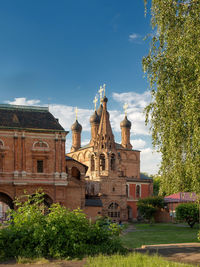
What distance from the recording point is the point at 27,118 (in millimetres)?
34281

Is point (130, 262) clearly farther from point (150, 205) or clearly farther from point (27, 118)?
point (150, 205)

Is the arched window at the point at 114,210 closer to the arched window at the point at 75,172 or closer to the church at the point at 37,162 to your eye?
the church at the point at 37,162

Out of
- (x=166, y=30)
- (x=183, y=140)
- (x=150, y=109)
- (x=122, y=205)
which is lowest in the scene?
(x=122, y=205)

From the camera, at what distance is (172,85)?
11.9 m

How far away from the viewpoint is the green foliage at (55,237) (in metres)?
11.4

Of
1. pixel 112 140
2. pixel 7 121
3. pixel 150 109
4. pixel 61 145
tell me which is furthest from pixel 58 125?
pixel 150 109

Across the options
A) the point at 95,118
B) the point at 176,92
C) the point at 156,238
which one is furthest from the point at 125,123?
the point at 176,92

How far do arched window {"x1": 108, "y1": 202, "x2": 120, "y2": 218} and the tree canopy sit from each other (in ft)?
101

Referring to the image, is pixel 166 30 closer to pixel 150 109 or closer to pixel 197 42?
pixel 197 42

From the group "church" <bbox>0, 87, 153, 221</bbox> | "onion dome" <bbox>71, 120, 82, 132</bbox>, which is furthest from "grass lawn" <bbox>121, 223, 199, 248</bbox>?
"onion dome" <bbox>71, 120, 82, 132</bbox>

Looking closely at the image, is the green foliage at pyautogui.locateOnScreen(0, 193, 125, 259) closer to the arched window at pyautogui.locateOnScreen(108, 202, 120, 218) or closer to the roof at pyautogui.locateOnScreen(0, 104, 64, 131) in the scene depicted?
the roof at pyautogui.locateOnScreen(0, 104, 64, 131)

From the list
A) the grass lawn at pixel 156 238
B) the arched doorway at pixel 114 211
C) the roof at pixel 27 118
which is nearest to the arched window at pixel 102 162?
the arched doorway at pixel 114 211

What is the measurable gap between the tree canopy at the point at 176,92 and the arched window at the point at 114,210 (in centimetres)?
3083

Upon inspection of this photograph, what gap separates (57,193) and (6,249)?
21.2 m
